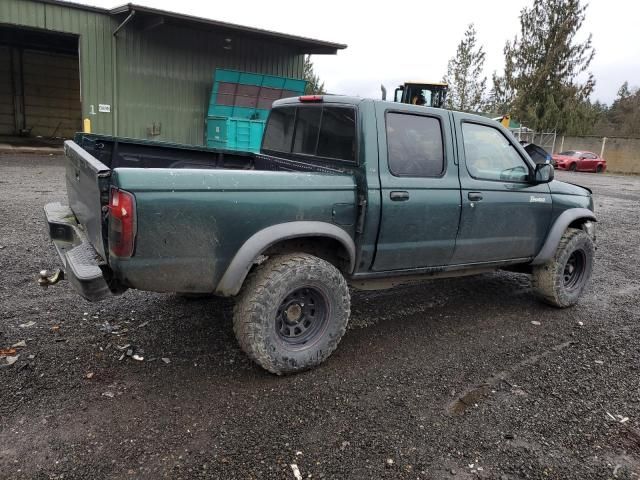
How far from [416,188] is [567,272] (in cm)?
247

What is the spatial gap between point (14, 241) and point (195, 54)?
1329 cm

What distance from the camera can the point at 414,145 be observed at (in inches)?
151

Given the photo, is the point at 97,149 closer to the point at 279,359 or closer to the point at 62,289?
the point at 62,289

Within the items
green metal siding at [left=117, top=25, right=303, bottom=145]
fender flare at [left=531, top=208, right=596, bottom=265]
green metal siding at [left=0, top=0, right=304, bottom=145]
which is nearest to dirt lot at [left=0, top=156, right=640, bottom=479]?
fender flare at [left=531, top=208, right=596, bottom=265]

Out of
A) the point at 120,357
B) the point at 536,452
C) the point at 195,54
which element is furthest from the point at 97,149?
the point at 195,54

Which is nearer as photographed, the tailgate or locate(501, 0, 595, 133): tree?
the tailgate

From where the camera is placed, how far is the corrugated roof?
48.5 ft

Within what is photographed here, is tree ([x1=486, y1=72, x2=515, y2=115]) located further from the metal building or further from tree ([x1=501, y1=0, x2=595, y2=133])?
the metal building

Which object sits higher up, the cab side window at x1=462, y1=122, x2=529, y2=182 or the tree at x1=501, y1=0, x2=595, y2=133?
the tree at x1=501, y1=0, x2=595, y2=133

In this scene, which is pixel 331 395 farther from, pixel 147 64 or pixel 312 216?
pixel 147 64

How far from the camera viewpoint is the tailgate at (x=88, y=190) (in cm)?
288

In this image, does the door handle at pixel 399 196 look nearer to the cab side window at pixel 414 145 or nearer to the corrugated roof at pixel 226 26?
the cab side window at pixel 414 145

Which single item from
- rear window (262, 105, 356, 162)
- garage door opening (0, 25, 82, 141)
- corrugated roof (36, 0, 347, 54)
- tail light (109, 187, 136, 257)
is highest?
corrugated roof (36, 0, 347, 54)

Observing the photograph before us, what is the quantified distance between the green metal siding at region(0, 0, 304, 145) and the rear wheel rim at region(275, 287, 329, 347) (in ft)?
49.3
